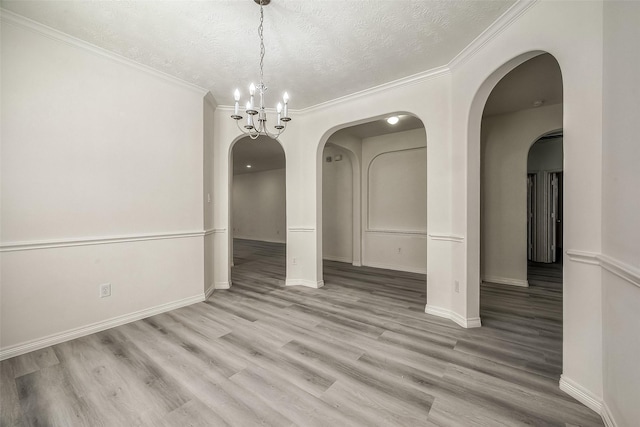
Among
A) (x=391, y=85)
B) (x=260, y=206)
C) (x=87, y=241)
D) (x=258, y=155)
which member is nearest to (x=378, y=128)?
(x=391, y=85)

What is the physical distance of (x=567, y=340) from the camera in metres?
1.67

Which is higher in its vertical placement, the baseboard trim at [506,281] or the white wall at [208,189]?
the white wall at [208,189]


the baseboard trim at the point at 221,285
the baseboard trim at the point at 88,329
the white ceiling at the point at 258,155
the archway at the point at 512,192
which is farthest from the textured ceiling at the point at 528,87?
the baseboard trim at the point at 88,329

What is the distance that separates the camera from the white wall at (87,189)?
83.4 inches

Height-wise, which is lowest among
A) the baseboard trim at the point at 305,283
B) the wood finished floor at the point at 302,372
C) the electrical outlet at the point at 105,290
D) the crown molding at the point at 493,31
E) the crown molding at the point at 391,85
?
the wood finished floor at the point at 302,372

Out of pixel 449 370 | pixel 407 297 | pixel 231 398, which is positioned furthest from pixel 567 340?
pixel 231 398

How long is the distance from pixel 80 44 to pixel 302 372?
3581 mm

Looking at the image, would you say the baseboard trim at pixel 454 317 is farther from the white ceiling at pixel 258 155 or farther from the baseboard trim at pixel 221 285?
the white ceiling at pixel 258 155

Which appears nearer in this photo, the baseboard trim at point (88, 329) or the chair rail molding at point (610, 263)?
the chair rail molding at point (610, 263)

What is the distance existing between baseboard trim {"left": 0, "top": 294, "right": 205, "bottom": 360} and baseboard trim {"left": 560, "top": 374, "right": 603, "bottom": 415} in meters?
3.62

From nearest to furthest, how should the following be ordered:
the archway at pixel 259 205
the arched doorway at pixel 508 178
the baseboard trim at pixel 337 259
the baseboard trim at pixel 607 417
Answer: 1. the baseboard trim at pixel 607 417
2. the arched doorway at pixel 508 178
3. the baseboard trim at pixel 337 259
4. the archway at pixel 259 205

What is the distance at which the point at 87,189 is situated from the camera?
2.46 m

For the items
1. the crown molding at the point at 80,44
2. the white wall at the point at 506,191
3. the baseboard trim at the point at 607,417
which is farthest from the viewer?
the white wall at the point at 506,191

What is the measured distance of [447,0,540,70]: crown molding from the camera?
1901mm
